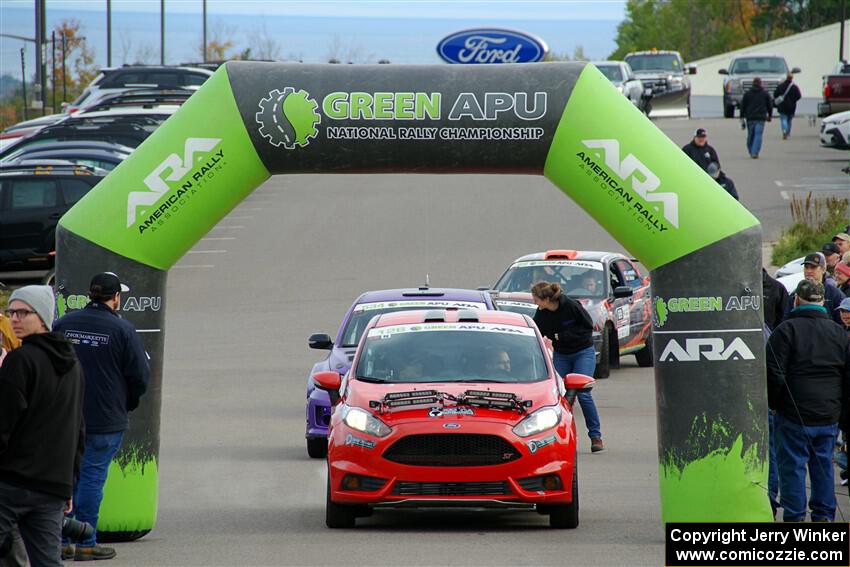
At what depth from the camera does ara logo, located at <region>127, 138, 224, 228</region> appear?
10719mm

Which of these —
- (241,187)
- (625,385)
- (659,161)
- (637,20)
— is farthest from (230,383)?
(637,20)

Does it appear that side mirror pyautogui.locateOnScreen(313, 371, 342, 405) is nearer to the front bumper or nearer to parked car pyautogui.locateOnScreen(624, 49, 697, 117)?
the front bumper

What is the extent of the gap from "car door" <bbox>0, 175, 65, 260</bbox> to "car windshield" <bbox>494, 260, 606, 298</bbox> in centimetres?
801

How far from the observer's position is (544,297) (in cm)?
1501

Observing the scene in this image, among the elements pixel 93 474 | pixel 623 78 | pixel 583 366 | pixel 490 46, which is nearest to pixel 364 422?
pixel 93 474

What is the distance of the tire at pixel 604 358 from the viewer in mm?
20031

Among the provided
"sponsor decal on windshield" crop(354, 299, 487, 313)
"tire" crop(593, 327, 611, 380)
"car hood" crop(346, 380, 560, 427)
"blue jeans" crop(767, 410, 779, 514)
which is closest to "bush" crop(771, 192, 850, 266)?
"tire" crop(593, 327, 611, 380)

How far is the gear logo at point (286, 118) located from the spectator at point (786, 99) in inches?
1384

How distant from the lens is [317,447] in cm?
1455

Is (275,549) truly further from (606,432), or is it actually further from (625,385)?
(625,385)

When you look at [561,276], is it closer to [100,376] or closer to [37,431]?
[100,376]

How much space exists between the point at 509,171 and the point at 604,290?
9.97m

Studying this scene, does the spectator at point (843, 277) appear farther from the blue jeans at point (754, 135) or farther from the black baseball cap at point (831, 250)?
the blue jeans at point (754, 135)

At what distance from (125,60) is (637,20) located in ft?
118
